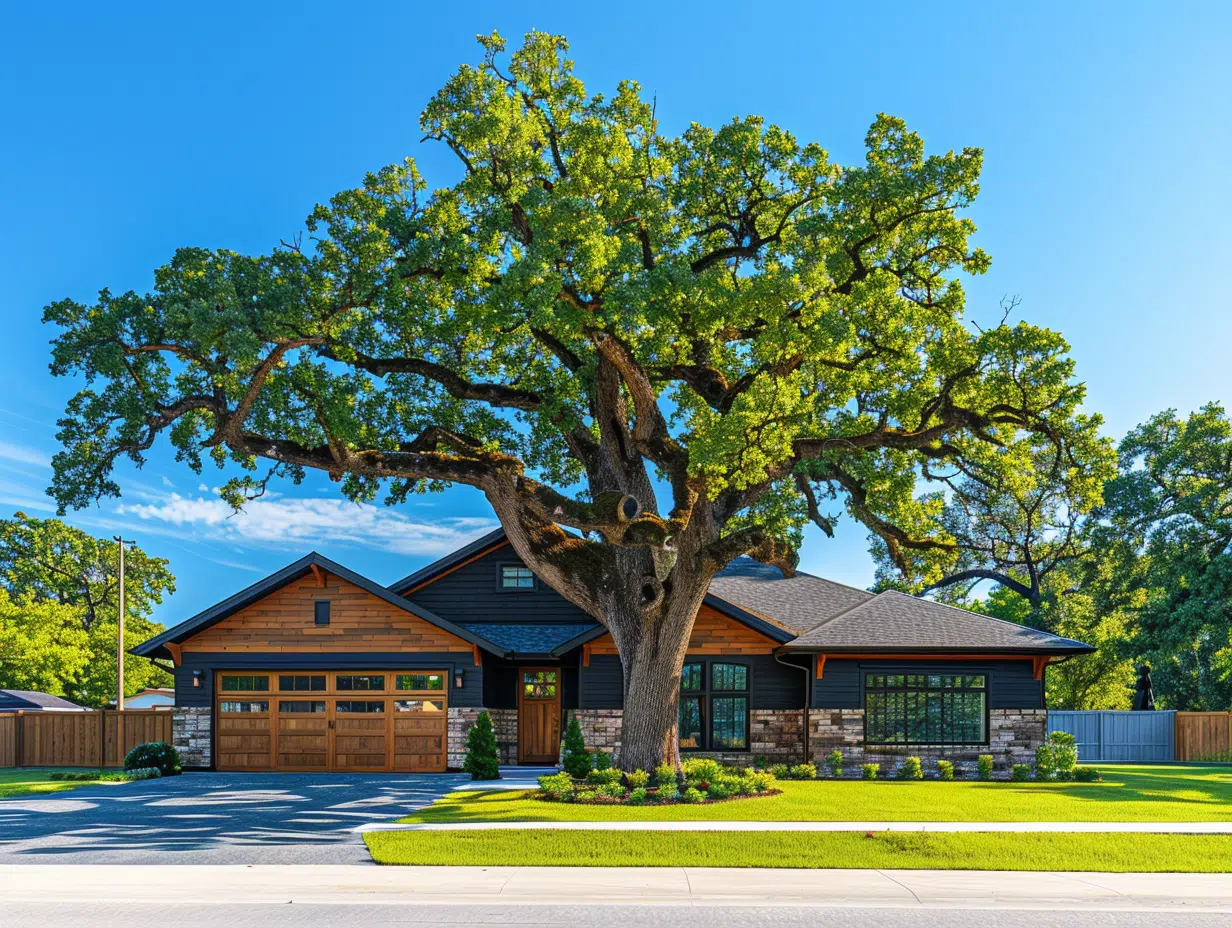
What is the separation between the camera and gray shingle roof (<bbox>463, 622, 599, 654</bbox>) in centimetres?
2547

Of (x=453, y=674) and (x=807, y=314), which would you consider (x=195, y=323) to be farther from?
(x=453, y=674)

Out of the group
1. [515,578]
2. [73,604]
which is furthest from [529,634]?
[73,604]

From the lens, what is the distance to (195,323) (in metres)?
15.6

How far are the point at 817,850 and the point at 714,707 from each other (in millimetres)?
11903

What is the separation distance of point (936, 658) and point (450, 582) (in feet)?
38.0

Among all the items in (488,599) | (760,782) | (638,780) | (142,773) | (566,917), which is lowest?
(142,773)

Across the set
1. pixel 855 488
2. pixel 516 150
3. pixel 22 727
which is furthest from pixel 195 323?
pixel 22 727

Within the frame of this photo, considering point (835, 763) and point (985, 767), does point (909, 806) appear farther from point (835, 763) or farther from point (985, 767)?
point (985, 767)

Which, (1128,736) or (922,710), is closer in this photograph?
(922,710)

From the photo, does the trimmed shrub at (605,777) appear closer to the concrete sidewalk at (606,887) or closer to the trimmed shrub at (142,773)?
the concrete sidewalk at (606,887)

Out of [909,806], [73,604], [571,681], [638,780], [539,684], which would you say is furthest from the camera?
[73,604]

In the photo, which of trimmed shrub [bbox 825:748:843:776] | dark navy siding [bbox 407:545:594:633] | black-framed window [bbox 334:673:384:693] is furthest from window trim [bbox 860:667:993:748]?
Result: black-framed window [bbox 334:673:384:693]

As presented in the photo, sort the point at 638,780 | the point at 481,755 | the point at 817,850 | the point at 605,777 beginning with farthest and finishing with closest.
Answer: the point at 481,755
the point at 605,777
the point at 638,780
the point at 817,850

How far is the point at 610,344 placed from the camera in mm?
17875
